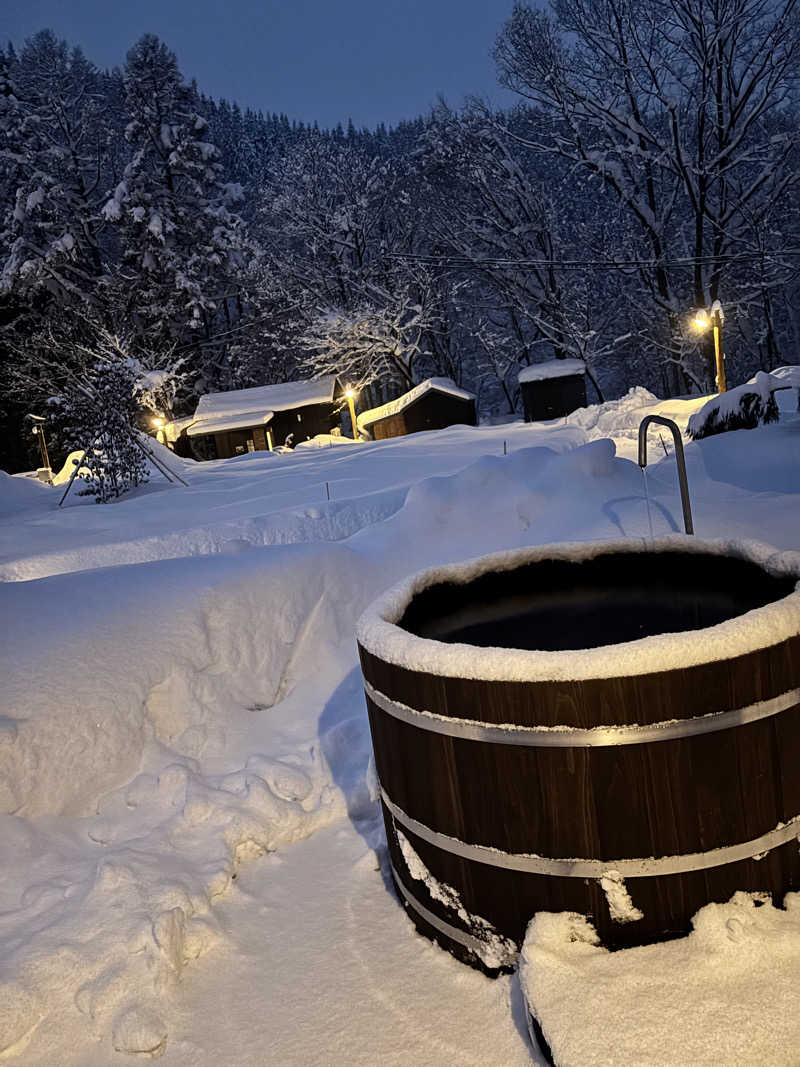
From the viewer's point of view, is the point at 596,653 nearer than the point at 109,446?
Yes

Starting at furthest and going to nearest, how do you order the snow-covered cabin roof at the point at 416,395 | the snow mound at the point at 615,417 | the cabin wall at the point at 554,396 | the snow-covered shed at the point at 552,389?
the snow-covered cabin roof at the point at 416,395 < the cabin wall at the point at 554,396 < the snow-covered shed at the point at 552,389 < the snow mound at the point at 615,417

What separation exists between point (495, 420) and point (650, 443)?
1875cm

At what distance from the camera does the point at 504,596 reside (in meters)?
3.45

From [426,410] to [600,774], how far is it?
23.1 meters

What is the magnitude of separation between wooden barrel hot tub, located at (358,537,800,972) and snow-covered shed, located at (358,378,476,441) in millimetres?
22133

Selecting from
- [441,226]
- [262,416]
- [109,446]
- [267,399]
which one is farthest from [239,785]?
[441,226]

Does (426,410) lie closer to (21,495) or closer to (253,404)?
(253,404)

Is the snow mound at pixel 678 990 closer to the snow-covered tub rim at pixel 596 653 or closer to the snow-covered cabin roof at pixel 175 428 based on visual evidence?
the snow-covered tub rim at pixel 596 653


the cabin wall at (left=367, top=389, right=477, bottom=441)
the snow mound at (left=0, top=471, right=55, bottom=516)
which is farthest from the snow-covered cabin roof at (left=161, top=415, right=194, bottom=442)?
the snow mound at (left=0, top=471, right=55, bottom=516)

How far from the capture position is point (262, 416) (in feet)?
86.2

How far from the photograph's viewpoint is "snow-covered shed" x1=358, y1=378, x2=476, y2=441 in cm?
2431

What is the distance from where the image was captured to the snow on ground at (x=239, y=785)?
2240 millimetres

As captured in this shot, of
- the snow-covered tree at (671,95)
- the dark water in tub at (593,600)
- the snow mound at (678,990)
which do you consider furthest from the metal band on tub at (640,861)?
the snow-covered tree at (671,95)

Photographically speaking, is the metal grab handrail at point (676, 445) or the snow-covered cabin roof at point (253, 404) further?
the snow-covered cabin roof at point (253, 404)
